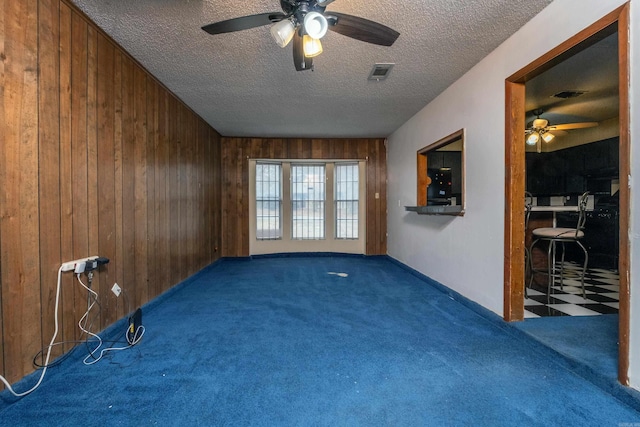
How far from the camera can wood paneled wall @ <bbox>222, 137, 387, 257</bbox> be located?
18.8 ft

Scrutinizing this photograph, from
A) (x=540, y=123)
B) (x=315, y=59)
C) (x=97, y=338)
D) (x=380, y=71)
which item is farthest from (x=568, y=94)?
(x=97, y=338)

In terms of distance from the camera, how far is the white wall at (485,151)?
1.60 m

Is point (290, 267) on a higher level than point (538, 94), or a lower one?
lower

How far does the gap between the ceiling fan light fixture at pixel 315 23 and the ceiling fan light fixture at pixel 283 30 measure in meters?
0.14

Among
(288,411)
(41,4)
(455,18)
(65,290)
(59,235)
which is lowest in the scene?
(288,411)

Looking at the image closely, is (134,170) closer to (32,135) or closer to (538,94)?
(32,135)

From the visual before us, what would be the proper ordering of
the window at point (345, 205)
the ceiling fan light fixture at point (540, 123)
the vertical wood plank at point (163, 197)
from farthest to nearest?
the window at point (345, 205)
the ceiling fan light fixture at point (540, 123)
the vertical wood plank at point (163, 197)

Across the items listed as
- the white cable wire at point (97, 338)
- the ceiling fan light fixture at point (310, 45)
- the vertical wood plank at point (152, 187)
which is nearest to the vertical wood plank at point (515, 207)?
the ceiling fan light fixture at point (310, 45)

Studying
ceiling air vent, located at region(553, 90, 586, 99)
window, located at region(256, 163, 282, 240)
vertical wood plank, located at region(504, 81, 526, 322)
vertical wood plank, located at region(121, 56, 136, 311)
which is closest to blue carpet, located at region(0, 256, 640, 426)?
vertical wood plank, located at region(504, 81, 526, 322)

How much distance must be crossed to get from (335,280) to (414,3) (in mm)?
3254

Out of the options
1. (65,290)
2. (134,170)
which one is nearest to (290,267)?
(134,170)

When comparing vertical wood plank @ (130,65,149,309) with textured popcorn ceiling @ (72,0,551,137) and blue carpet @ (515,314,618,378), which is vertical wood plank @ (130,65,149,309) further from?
blue carpet @ (515,314,618,378)

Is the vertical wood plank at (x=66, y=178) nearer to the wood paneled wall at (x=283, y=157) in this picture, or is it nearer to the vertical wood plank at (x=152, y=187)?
the vertical wood plank at (x=152, y=187)

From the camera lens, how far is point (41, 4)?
166 cm
